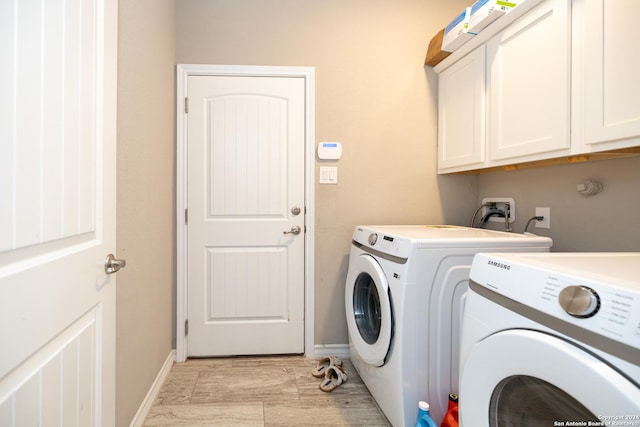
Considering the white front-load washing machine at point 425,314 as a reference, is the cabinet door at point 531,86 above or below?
above

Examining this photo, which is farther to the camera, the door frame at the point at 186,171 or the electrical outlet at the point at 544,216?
the door frame at the point at 186,171

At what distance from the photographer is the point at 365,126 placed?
84.4 inches

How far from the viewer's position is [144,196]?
1.49 m

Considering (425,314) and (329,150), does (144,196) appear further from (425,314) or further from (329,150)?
(425,314)

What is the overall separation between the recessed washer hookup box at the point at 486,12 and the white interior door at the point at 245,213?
3.46ft

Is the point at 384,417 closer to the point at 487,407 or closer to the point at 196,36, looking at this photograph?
the point at 487,407

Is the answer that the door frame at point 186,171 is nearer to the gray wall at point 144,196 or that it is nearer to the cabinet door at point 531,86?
the gray wall at point 144,196

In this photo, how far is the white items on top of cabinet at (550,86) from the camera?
3.55 ft

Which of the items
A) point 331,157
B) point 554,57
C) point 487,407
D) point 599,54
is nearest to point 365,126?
point 331,157

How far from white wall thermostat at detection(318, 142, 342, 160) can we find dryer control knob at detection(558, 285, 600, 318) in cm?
163

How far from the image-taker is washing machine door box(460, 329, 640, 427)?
0.50 m

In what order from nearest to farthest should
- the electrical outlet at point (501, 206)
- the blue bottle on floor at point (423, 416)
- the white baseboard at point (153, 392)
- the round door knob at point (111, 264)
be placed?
the round door knob at point (111, 264)
the blue bottle on floor at point (423, 416)
the white baseboard at point (153, 392)
the electrical outlet at point (501, 206)

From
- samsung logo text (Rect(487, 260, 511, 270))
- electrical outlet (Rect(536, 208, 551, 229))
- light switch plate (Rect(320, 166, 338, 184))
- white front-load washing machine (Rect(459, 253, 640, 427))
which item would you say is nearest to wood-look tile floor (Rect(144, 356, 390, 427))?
white front-load washing machine (Rect(459, 253, 640, 427))

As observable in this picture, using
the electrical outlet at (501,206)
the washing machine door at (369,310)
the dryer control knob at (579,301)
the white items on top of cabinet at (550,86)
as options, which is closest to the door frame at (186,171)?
the washing machine door at (369,310)
